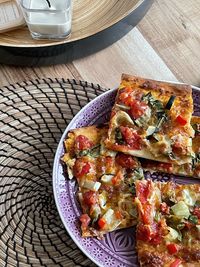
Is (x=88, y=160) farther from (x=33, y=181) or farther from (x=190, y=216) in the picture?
(x=190, y=216)

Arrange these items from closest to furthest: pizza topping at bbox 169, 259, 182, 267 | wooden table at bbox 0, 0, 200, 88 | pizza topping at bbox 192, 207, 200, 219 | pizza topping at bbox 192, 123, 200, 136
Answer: pizza topping at bbox 169, 259, 182, 267
pizza topping at bbox 192, 207, 200, 219
pizza topping at bbox 192, 123, 200, 136
wooden table at bbox 0, 0, 200, 88

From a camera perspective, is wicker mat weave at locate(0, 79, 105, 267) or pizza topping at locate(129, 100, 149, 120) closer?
wicker mat weave at locate(0, 79, 105, 267)

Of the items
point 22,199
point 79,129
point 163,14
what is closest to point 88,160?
point 79,129

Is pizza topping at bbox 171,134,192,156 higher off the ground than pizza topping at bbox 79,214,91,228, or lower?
higher

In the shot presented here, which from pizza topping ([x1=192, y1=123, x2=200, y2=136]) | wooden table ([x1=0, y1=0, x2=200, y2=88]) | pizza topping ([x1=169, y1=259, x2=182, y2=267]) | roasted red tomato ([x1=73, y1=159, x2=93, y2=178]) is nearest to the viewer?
pizza topping ([x1=169, y1=259, x2=182, y2=267])

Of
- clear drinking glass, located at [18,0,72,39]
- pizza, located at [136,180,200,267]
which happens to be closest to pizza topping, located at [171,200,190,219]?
pizza, located at [136,180,200,267]

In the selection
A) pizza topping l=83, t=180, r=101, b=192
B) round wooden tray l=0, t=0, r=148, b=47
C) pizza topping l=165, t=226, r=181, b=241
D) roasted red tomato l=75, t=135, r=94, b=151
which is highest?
round wooden tray l=0, t=0, r=148, b=47

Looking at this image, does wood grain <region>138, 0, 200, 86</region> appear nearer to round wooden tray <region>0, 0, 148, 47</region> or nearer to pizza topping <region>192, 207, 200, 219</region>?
round wooden tray <region>0, 0, 148, 47</region>

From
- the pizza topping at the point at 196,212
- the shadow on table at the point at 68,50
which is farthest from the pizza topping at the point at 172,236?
the shadow on table at the point at 68,50
